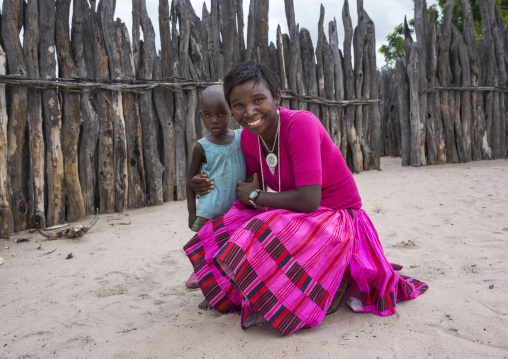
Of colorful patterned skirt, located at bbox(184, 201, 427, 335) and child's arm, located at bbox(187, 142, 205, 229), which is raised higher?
child's arm, located at bbox(187, 142, 205, 229)

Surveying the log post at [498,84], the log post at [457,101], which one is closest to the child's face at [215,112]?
the log post at [457,101]

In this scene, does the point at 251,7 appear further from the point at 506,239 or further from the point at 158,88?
the point at 506,239

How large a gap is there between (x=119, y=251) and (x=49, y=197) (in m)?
1.38

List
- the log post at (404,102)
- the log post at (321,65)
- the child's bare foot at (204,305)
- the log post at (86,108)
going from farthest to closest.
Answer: the log post at (404,102) < the log post at (321,65) < the log post at (86,108) < the child's bare foot at (204,305)

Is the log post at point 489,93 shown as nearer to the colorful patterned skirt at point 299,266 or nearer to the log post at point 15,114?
the colorful patterned skirt at point 299,266

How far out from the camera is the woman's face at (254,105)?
2008mm

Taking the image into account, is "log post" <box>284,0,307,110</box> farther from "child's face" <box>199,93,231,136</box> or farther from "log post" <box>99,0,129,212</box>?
"child's face" <box>199,93,231,136</box>

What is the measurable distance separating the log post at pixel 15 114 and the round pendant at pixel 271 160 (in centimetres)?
306

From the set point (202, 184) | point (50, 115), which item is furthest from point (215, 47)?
point (202, 184)

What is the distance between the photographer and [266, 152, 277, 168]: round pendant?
2.17 metres

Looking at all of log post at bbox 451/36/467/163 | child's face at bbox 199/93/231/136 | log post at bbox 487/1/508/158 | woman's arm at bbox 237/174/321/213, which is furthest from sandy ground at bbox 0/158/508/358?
log post at bbox 487/1/508/158

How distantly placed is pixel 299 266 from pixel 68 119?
3529 mm

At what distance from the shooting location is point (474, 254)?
2795 millimetres

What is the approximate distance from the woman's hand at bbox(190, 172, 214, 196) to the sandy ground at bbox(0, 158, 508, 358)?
0.65 m
